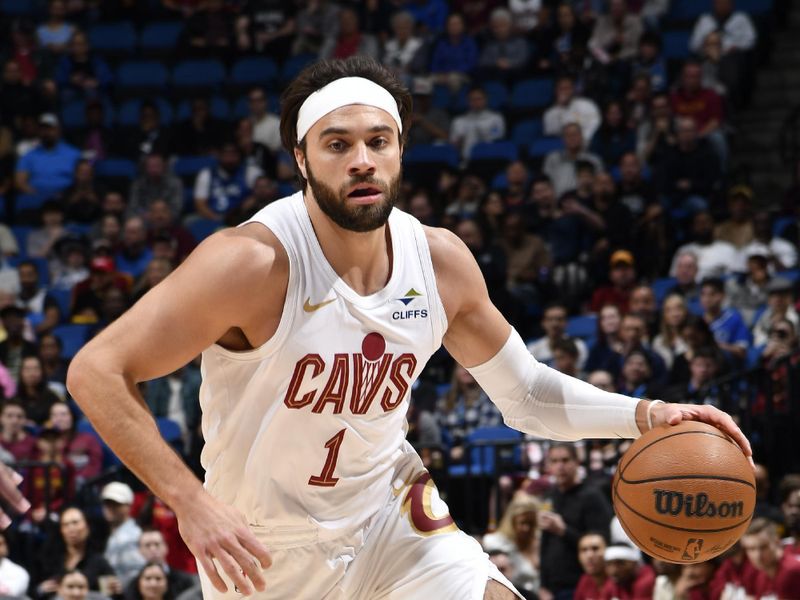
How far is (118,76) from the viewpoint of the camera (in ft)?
51.0

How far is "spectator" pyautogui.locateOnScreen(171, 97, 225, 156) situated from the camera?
1427 cm

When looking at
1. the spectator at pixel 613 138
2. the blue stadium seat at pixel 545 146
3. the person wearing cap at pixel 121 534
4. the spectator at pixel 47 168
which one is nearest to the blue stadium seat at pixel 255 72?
the spectator at pixel 47 168

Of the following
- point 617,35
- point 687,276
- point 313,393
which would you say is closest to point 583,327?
point 687,276

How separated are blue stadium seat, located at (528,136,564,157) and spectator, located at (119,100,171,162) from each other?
3945 mm

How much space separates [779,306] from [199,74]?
26.3 ft

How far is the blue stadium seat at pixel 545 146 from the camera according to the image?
12.8m

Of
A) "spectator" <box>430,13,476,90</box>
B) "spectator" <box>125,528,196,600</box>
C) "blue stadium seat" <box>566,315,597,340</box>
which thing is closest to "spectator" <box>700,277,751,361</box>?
"blue stadium seat" <box>566,315,597,340</box>

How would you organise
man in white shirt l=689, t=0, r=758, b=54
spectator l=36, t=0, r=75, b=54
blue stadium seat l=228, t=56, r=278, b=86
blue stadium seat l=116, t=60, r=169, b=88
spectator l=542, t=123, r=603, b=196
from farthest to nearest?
spectator l=36, t=0, r=75, b=54
blue stadium seat l=116, t=60, r=169, b=88
blue stadium seat l=228, t=56, r=278, b=86
man in white shirt l=689, t=0, r=758, b=54
spectator l=542, t=123, r=603, b=196

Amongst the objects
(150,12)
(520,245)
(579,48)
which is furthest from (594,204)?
(150,12)

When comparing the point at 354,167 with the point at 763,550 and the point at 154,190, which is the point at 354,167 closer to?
the point at 763,550

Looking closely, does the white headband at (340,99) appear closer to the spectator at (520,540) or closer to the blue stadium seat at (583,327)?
the spectator at (520,540)

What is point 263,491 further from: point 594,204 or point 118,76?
point 118,76

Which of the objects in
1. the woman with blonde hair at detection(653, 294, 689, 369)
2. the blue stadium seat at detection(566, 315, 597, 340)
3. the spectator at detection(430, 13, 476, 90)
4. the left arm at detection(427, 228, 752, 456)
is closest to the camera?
the left arm at detection(427, 228, 752, 456)

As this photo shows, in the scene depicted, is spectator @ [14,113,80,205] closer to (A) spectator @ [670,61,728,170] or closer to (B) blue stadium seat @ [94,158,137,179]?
(B) blue stadium seat @ [94,158,137,179]
